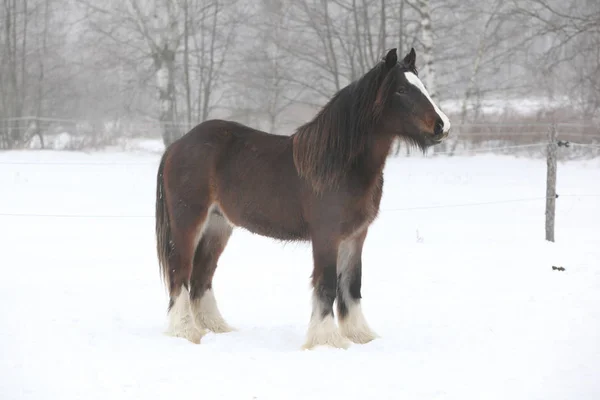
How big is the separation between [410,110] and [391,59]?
0.34m

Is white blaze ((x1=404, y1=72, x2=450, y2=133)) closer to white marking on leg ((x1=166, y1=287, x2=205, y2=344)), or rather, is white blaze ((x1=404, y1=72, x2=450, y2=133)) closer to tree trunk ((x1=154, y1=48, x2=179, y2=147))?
white marking on leg ((x1=166, y1=287, x2=205, y2=344))

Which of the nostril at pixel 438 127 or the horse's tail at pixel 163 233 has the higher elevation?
the nostril at pixel 438 127

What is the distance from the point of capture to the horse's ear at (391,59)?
12.4 feet

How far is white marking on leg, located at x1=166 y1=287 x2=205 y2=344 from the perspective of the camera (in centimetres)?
427

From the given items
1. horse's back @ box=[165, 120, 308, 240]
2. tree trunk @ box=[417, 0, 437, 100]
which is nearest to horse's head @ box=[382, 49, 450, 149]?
horse's back @ box=[165, 120, 308, 240]

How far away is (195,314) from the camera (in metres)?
4.63

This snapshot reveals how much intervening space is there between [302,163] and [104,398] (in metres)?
1.93

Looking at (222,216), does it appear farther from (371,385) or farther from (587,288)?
(587,288)

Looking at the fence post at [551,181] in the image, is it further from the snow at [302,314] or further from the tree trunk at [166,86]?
the tree trunk at [166,86]

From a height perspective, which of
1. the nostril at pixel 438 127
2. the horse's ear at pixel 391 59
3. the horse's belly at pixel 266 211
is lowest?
the horse's belly at pixel 266 211

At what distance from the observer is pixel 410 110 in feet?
12.7

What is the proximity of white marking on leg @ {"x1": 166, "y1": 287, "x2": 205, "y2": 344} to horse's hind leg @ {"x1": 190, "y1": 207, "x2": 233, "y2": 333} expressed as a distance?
0.72 feet

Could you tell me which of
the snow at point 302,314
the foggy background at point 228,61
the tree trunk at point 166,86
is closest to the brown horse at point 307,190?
the snow at point 302,314

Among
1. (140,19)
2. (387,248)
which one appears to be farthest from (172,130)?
(387,248)
